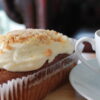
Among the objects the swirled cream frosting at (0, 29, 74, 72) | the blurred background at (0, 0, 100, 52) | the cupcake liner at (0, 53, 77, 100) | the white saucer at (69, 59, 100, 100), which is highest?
the swirled cream frosting at (0, 29, 74, 72)

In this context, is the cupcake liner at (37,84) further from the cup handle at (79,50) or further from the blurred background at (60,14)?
the blurred background at (60,14)

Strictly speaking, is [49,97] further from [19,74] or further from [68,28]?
[68,28]

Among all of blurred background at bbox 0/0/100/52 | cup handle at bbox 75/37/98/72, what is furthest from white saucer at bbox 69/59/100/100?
blurred background at bbox 0/0/100/52

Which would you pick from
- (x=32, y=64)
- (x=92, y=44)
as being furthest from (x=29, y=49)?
(x=92, y=44)

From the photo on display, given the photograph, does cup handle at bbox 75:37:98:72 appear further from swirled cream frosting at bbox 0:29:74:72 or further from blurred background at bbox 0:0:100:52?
blurred background at bbox 0:0:100:52

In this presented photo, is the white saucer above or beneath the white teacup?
beneath

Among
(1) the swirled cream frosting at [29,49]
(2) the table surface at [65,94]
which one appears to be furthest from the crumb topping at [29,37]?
(2) the table surface at [65,94]

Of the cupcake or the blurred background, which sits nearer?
the cupcake
